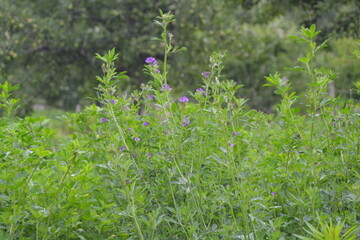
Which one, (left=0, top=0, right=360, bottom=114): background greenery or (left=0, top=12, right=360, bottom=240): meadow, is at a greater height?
(left=0, top=12, right=360, bottom=240): meadow

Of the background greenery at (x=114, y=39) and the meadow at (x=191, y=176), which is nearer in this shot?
the meadow at (x=191, y=176)

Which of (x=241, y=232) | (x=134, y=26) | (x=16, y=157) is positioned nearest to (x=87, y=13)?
(x=134, y=26)

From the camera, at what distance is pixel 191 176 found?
6.46 ft

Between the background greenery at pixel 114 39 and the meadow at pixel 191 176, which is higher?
the meadow at pixel 191 176

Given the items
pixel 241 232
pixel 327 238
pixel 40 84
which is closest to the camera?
pixel 327 238

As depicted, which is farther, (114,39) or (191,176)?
(114,39)

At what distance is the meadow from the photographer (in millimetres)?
1866

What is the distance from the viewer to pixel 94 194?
2361 millimetres

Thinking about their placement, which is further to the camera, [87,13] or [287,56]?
[287,56]

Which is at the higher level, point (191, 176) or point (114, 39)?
point (191, 176)

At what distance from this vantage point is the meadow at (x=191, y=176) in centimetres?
187

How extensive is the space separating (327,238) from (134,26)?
30.5 ft

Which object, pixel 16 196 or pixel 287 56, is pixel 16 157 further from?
pixel 287 56

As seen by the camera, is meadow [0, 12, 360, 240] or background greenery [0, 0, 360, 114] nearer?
meadow [0, 12, 360, 240]
